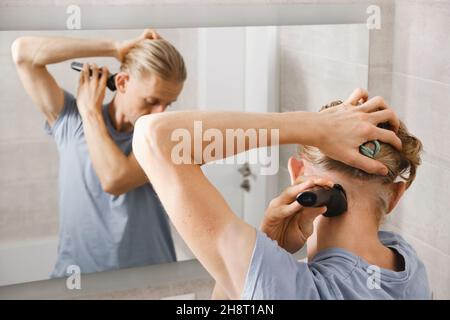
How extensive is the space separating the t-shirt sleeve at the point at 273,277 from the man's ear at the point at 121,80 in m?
0.81

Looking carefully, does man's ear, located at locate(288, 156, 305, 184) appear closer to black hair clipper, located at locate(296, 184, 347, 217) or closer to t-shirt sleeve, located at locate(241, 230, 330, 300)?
black hair clipper, located at locate(296, 184, 347, 217)

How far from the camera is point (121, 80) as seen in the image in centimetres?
166

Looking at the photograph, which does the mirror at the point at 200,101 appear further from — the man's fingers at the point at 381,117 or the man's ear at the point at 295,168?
the man's fingers at the point at 381,117

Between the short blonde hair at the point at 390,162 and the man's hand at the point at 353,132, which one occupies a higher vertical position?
the man's hand at the point at 353,132

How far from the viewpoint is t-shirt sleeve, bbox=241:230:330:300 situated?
95 cm

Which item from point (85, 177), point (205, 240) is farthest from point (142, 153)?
point (85, 177)

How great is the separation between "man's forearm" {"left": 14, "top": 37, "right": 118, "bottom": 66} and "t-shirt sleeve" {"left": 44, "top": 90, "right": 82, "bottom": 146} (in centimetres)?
9

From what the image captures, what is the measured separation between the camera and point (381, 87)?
79.3 inches

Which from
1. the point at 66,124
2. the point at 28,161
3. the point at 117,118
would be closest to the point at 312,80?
the point at 117,118

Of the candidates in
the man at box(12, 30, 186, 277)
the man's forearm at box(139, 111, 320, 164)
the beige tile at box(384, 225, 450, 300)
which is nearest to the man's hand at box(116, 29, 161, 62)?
the man at box(12, 30, 186, 277)

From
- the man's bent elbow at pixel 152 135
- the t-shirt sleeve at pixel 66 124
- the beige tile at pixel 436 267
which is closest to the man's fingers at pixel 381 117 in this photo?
→ the man's bent elbow at pixel 152 135

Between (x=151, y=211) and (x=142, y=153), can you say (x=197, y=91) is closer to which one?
(x=151, y=211)

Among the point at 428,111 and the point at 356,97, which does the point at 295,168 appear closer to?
the point at 356,97

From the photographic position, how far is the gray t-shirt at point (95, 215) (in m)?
1.65
